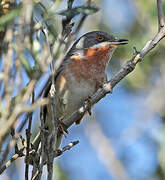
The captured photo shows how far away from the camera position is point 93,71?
4.54 meters

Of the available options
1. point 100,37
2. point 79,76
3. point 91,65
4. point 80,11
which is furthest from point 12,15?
point 100,37

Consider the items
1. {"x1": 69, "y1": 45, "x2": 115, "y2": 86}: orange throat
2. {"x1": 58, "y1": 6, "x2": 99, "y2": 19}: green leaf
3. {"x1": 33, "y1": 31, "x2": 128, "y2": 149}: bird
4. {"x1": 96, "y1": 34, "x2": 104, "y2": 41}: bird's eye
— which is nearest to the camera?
{"x1": 58, "y1": 6, "x2": 99, "y2": 19}: green leaf

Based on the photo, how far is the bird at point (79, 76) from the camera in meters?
4.37

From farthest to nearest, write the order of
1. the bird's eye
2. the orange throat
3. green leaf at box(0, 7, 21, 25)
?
the bird's eye, the orange throat, green leaf at box(0, 7, 21, 25)

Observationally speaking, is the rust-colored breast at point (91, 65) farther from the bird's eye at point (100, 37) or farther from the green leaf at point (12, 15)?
the green leaf at point (12, 15)

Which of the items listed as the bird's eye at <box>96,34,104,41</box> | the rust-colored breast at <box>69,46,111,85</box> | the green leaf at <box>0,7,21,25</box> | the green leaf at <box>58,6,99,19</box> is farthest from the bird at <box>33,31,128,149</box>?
the green leaf at <box>0,7,21,25</box>

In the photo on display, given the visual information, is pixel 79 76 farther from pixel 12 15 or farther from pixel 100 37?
pixel 12 15

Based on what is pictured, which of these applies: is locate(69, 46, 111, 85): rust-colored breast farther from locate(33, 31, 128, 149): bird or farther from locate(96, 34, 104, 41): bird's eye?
locate(96, 34, 104, 41): bird's eye

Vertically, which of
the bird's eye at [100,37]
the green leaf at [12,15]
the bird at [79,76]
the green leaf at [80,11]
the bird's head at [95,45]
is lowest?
the green leaf at [12,15]

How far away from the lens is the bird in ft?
14.3

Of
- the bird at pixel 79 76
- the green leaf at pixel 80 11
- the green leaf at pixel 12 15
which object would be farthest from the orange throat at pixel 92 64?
the green leaf at pixel 12 15

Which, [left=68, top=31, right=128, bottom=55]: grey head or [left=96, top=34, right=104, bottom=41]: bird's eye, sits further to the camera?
[left=96, top=34, right=104, bottom=41]: bird's eye

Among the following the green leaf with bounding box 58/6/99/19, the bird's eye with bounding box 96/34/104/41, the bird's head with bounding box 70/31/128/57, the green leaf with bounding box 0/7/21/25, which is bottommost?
the green leaf with bounding box 0/7/21/25

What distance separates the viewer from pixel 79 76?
444 centimetres
